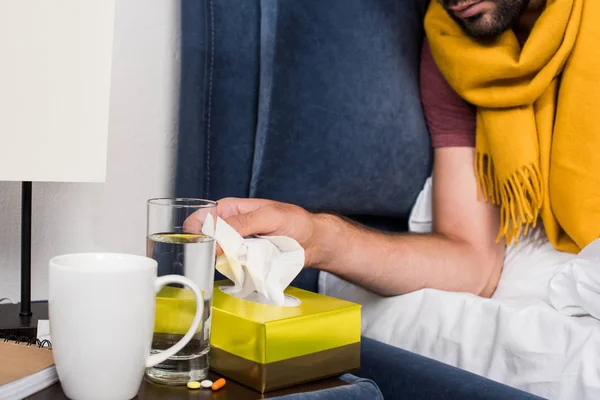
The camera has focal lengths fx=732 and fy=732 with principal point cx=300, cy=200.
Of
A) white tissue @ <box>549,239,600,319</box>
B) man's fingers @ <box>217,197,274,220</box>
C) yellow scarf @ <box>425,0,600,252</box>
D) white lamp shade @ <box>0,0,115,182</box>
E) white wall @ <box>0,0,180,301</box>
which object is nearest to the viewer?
white lamp shade @ <box>0,0,115,182</box>

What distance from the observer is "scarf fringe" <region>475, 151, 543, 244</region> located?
4.24ft

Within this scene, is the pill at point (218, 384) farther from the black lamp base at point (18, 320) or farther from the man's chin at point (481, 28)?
the man's chin at point (481, 28)

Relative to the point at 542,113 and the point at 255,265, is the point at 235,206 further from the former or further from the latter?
the point at 542,113

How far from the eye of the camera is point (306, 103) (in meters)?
1.23

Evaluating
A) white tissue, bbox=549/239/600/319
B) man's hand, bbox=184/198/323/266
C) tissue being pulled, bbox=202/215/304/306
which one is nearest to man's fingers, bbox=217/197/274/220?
man's hand, bbox=184/198/323/266

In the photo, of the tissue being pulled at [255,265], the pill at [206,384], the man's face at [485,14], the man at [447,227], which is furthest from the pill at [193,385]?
Answer: the man's face at [485,14]

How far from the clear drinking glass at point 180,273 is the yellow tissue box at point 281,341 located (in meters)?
0.03

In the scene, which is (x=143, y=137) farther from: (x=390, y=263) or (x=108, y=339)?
(x=108, y=339)

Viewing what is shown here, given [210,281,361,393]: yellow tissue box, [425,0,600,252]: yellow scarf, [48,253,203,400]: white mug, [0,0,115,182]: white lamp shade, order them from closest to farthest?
Result: 1. [48,253,203,400]: white mug
2. [210,281,361,393]: yellow tissue box
3. [0,0,115,182]: white lamp shade
4. [425,0,600,252]: yellow scarf

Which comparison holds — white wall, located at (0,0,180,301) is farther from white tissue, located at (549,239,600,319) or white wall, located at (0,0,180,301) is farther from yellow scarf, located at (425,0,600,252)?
white tissue, located at (549,239,600,319)

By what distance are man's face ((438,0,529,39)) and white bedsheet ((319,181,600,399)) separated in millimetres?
416

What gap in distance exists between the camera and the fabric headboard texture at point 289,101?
3.90ft

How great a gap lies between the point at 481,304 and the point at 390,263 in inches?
6.8

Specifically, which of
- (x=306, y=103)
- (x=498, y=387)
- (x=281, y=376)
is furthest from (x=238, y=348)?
(x=306, y=103)
